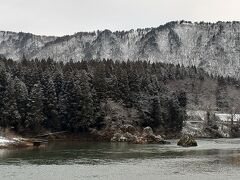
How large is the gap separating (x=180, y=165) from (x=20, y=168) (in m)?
22.8

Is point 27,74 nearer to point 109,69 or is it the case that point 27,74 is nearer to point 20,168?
point 109,69

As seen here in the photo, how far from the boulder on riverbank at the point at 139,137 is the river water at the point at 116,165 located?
113 feet

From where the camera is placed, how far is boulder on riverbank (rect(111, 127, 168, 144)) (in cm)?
13300

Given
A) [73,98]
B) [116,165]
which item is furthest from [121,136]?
Result: [116,165]

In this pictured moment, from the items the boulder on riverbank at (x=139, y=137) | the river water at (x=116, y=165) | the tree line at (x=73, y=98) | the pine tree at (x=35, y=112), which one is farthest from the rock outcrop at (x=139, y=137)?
the river water at (x=116, y=165)

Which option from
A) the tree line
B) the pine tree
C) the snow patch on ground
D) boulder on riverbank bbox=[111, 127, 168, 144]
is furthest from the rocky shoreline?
the snow patch on ground

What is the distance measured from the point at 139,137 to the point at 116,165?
60654 millimetres

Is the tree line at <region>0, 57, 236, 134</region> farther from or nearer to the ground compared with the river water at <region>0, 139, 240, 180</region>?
farther from the ground

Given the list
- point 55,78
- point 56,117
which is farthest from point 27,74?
point 56,117

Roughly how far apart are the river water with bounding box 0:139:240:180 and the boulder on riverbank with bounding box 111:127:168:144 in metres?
34.4

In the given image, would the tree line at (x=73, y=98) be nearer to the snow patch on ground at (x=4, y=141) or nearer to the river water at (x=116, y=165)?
the snow patch on ground at (x=4, y=141)

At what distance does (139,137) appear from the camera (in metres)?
136

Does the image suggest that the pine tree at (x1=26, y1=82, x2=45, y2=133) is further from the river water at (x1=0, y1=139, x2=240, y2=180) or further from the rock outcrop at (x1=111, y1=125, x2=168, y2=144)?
the river water at (x1=0, y1=139, x2=240, y2=180)

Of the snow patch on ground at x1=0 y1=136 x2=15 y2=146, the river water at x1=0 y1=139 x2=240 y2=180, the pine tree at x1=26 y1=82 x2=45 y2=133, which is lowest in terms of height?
the river water at x1=0 y1=139 x2=240 y2=180
